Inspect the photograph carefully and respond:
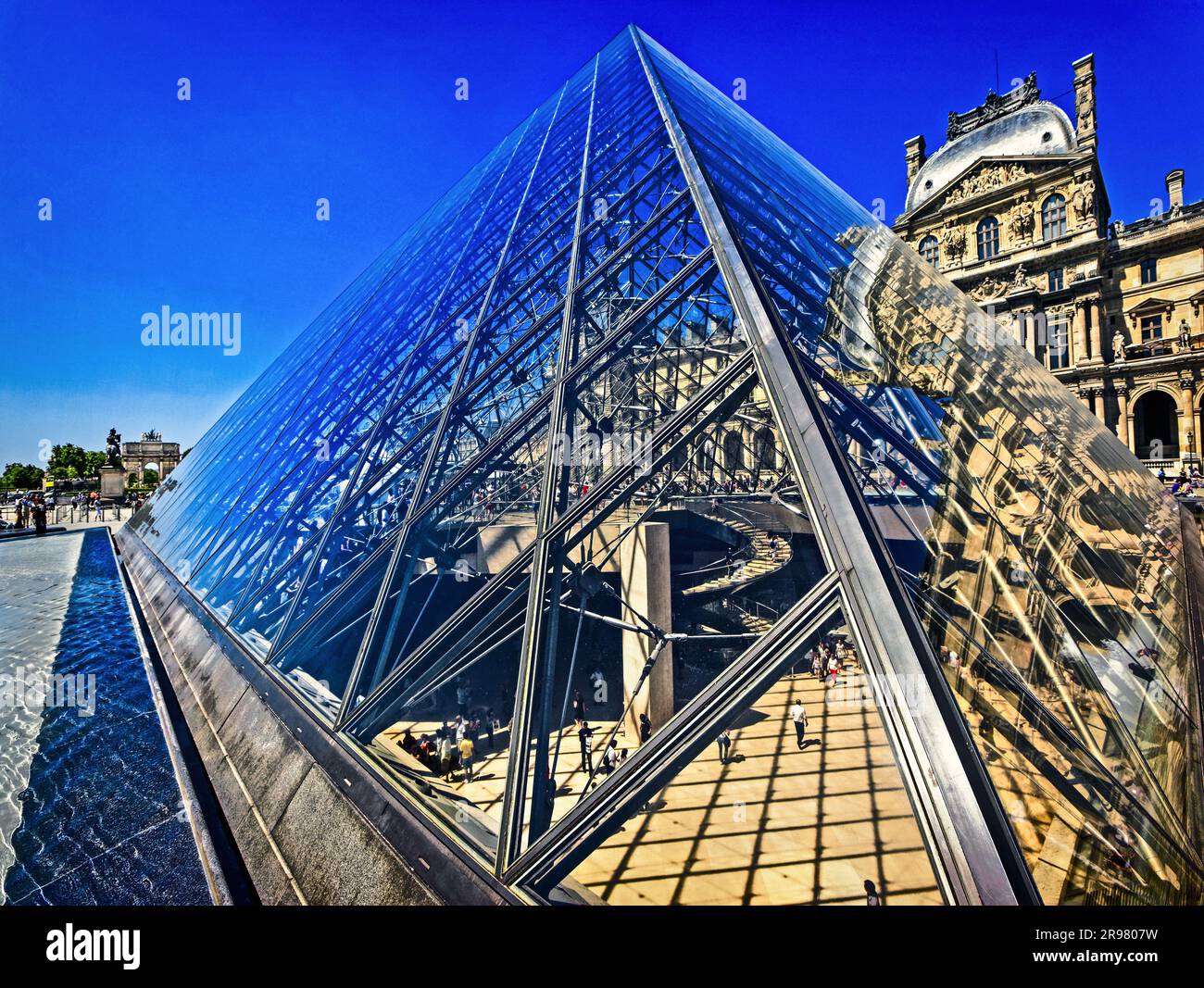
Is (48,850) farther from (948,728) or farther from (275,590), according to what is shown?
(948,728)

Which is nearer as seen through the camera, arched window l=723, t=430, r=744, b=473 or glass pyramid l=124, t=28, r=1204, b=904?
glass pyramid l=124, t=28, r=1204, b=904

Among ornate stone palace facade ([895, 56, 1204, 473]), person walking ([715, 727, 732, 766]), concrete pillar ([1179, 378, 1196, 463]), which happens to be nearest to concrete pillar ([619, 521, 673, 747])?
person walking ([715, 727, 732, 766])

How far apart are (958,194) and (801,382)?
4332cm

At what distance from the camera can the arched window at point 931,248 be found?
36.8m

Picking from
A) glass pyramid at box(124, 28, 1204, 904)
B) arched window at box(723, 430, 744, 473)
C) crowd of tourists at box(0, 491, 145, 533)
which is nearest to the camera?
glass pyramid at box(124, 28, 1204, 904)

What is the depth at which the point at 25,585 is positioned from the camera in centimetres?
1633

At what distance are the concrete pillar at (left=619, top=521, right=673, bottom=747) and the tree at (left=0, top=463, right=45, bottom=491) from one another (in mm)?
67828

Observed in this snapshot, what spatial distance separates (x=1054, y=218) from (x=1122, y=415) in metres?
12.6

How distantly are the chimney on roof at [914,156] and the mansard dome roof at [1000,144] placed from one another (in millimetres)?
649

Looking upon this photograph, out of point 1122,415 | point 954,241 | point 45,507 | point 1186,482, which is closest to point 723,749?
point 1186,482

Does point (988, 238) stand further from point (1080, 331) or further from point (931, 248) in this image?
point (1080, 331)

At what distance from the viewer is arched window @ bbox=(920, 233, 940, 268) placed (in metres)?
36.8

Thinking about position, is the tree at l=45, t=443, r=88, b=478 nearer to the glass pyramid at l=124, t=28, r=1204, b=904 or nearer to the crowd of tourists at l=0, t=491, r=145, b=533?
the crowd of tourists at l=0, t=491, r=145, b=533
